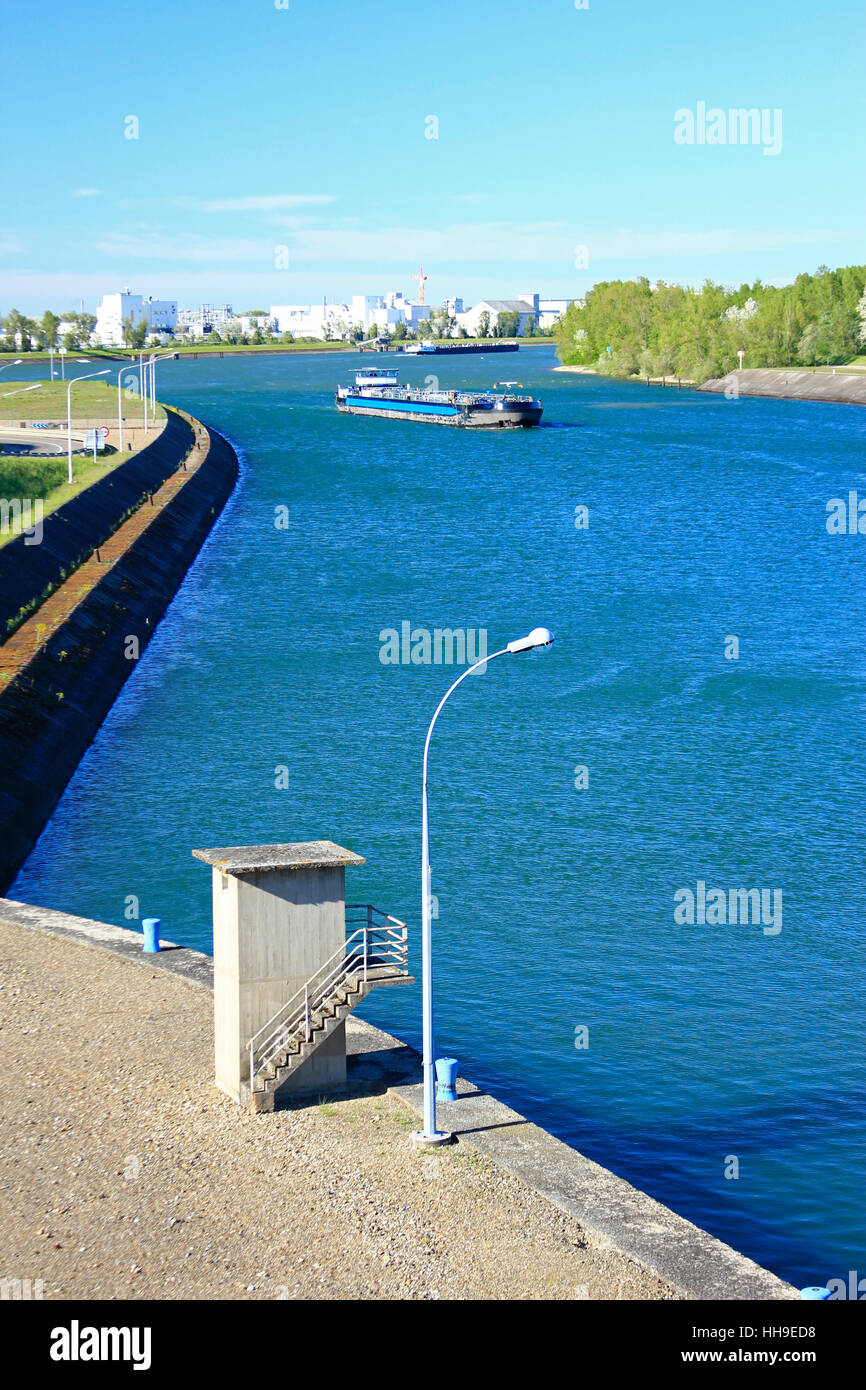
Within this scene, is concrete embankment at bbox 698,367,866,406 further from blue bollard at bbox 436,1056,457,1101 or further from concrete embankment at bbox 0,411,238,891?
blue bollard at bbox 436,1056,457,1101

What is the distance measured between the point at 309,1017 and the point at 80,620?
31.3 metres

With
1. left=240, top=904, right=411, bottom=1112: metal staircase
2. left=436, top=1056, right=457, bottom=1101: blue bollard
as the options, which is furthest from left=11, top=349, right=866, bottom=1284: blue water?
left=240, top=904, right=411, bottom=1112: metal staircase

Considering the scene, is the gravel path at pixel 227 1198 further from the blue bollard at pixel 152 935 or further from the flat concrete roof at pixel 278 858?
the blue bollard at pixel 152 935

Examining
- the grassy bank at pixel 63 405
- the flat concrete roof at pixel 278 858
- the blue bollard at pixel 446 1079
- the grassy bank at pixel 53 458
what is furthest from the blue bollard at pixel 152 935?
the grassy bank at pixel 63 405

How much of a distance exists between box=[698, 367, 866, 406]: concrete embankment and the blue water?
284 feet

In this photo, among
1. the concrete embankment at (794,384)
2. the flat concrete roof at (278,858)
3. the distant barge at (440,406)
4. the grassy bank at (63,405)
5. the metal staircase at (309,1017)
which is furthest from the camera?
the concrete embankment at (794,384)

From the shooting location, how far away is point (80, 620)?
48406 mm

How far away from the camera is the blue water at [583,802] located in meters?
23.2

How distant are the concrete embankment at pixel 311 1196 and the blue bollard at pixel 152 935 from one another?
129 inches

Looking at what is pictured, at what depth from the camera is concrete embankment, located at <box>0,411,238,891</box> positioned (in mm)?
36594
